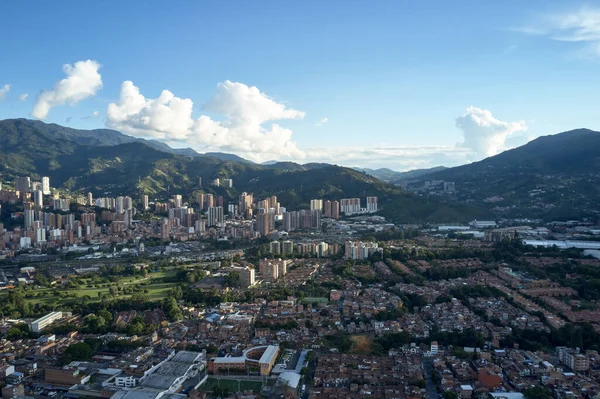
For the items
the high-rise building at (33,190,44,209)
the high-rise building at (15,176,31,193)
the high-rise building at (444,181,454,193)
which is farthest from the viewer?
the high-rise building at (444,181,454,193)

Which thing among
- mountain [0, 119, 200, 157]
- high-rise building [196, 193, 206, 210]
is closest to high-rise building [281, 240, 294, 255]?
high-rise building [196, 193, 206, 210]

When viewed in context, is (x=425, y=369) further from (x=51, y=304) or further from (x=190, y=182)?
(x=190, y=182)

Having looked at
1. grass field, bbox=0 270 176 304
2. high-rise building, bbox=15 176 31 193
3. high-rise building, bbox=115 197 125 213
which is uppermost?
high-rise building, bbox=15 176 31 193

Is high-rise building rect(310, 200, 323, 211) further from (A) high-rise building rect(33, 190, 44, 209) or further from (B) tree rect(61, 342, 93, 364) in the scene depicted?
(B) tree rect(61, 342, 93, 364)

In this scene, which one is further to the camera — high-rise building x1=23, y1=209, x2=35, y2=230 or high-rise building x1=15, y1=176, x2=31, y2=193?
high-rise building x1=15, y1=176, x2=31, y2=193

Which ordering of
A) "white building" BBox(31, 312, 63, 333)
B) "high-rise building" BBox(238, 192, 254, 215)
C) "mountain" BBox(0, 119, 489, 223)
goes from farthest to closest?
1. "high-rise building" BBox(238, 192, 254, 215)
2. "mountain" BBox(0, 119, 489, 223)
3. "white building" BBox(31, 312, 63, 333)

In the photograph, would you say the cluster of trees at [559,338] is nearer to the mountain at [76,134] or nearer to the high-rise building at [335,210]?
the high-rise building at [335,210]

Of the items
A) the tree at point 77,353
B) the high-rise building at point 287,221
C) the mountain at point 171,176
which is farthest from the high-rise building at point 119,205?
the tree at point 77,353
